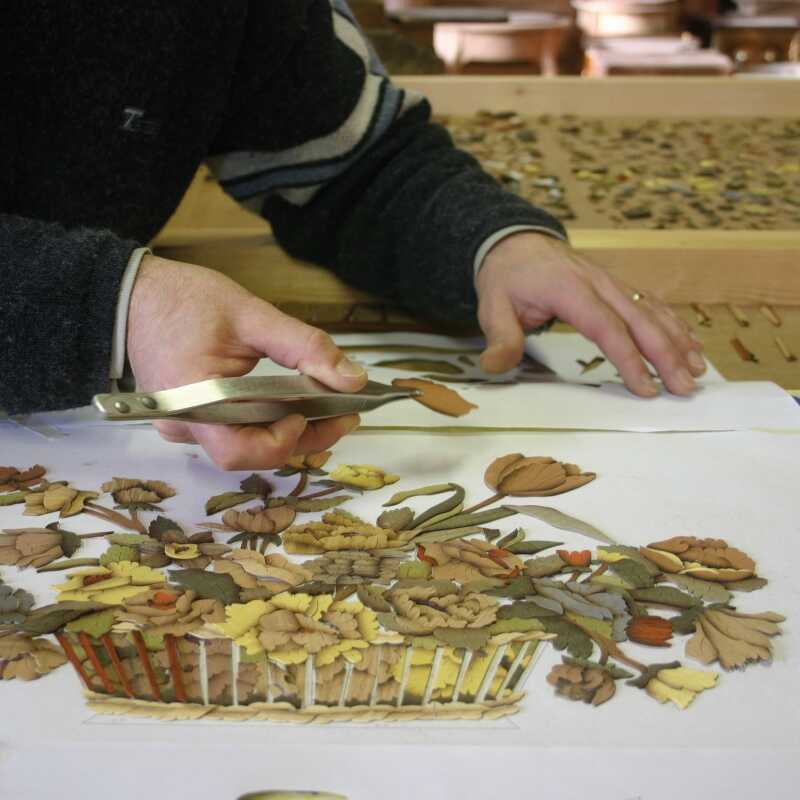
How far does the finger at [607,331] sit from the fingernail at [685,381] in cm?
2

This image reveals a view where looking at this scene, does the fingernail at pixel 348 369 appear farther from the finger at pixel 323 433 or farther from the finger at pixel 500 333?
the finger at pixel 500 333

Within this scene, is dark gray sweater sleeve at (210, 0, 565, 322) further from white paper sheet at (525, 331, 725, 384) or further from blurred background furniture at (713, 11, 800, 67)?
blurred background furniture at (713, 11, 800, 67)

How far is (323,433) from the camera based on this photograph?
63 cm

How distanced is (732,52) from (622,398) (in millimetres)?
2902

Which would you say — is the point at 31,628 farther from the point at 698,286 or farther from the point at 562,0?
the point at 562,0

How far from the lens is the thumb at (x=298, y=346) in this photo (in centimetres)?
61

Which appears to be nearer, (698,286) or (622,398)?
(622,398)

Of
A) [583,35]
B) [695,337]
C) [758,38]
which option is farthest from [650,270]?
[583,35]

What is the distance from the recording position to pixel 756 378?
80cm

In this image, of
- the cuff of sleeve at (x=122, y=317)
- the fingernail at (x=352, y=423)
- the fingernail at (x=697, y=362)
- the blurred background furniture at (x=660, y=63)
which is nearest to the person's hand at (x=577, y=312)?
the fingernail at (x=697, y=362)

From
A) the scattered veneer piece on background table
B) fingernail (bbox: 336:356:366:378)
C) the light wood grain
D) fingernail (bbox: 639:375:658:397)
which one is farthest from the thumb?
the light wood grain

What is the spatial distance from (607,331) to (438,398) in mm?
149

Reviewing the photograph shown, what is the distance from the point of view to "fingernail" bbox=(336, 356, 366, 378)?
61 cm

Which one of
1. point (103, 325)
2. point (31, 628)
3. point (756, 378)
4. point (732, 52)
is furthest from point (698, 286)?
point (732, 52)
